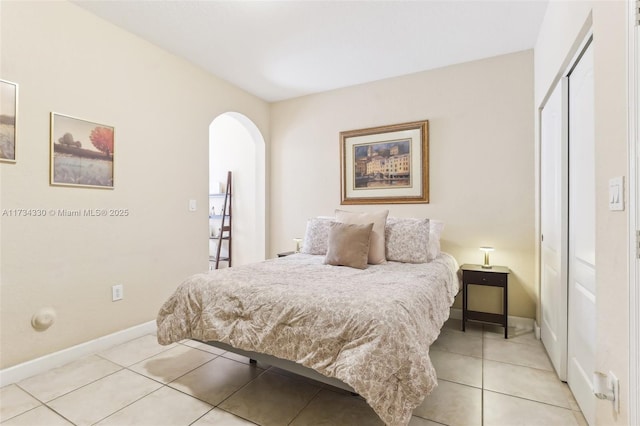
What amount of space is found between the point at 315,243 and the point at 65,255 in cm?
202

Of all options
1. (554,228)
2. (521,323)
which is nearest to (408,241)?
(554,228)

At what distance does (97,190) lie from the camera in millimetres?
2418

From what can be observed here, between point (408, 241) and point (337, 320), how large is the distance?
4.76ft

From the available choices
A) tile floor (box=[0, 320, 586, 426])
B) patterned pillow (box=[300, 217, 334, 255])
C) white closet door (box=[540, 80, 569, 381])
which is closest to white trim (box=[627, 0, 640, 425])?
tile floor (box=[0, 320, 586, 426])

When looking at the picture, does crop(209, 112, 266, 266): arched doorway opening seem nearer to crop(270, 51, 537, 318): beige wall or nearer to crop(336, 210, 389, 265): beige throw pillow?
crop(270, 51, 537, 318): beige wall

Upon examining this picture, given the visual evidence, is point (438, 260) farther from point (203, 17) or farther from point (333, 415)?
point (203, 17)

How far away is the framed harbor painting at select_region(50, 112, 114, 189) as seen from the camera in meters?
2.19

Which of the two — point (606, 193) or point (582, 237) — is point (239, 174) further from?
point (606, 193)

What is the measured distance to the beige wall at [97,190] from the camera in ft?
6.57

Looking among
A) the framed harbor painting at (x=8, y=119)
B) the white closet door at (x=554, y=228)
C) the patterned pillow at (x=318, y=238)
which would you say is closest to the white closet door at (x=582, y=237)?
the white closet door at (x=554, y=228)

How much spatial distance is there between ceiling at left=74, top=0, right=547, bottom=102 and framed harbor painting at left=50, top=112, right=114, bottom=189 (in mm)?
899

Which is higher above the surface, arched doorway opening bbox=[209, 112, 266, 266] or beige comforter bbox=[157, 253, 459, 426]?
arched doorway opening bbox=[209, 112, 266, 266]

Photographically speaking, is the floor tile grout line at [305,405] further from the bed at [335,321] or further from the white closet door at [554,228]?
the white closet door at [554,228]

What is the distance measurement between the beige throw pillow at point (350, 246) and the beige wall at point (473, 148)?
1050 millimetres
